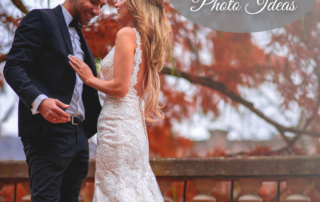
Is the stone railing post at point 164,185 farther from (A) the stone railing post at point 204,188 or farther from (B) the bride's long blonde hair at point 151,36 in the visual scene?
(B) the bride's long blonde hair at point 151,36

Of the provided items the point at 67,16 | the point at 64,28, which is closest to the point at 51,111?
the point at 64,28

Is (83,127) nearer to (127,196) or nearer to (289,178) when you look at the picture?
(127,196)

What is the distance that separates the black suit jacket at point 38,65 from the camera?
A: 4.19 feet

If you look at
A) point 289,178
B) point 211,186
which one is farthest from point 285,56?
point 211,186

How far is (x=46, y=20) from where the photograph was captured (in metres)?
1.42

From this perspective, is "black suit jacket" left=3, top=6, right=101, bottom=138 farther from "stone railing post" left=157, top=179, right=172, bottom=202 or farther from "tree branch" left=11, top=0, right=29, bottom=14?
"tree branch" left=11, top=0, right=29, bottom=14

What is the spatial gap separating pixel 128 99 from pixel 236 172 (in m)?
1.02

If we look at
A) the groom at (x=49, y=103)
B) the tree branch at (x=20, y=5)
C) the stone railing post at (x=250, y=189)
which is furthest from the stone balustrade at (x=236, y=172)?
the tree branch at (x=20, y=5)

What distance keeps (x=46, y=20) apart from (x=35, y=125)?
48cm

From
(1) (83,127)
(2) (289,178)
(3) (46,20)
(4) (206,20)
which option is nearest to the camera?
(3) (46,20)

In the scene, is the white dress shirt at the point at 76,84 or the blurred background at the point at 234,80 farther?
the blurred background at the point at 234,80

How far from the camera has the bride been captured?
4.80 feet

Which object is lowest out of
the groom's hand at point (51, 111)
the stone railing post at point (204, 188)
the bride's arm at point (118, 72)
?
the stone railing post at point (204, 188)

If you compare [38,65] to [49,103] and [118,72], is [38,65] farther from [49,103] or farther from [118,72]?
[118,72]
